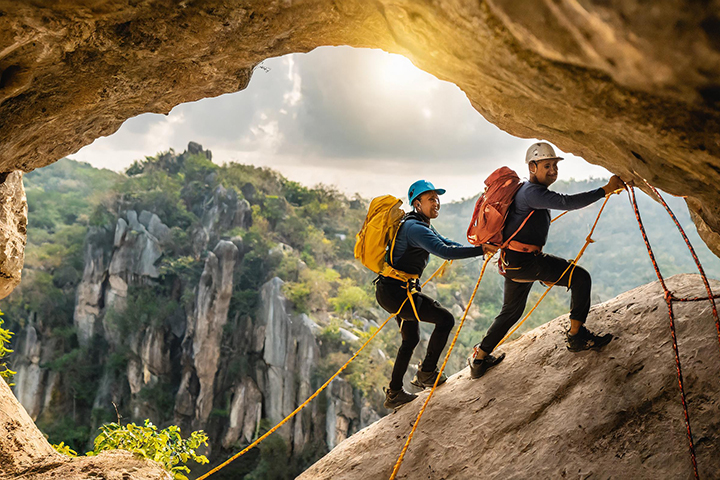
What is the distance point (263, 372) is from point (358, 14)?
82.6ft

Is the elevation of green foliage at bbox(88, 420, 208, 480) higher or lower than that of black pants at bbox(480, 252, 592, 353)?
lower

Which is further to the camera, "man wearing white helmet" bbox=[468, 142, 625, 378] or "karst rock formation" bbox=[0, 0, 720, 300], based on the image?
"man wearing white helmet" bbox=[468, 142, 625, 378]

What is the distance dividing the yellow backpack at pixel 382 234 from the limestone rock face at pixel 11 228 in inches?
138

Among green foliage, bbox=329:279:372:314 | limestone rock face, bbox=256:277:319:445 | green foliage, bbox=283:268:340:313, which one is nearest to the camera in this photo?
limestone rock face, bbox=256:277:319:445

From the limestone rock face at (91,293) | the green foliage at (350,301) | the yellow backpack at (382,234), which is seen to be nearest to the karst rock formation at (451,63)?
the yellow backpack at (382,234)

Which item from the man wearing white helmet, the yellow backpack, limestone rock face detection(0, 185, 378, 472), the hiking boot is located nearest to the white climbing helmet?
the man wearing white helmet

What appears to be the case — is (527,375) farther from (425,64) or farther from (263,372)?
(263,372)

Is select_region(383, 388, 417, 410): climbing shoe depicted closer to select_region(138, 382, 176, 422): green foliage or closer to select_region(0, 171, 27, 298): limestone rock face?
select_region(0, 171, 27, 298): limestone rock face

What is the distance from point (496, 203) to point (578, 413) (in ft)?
6.01

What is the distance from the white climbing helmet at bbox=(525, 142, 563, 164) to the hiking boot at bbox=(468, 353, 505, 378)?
2020mm

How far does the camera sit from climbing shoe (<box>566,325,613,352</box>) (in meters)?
3.88

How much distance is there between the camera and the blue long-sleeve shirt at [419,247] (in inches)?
140

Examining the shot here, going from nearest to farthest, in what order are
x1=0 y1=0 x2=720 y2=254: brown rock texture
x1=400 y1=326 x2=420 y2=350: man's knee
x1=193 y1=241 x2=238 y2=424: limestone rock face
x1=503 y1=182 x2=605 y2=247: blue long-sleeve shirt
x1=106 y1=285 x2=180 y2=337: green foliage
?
x1=0 y1=0 x2=720 y2=254: brown rock texture < x1=503 y1=182 x2=605 y2=247: blue long-sleeve shirt < x1=400 y1=326 x2=420 y2=350: man's knee < x1=193 y1=241 x2=238 y2=424: limestone rock face < x1=106 y1=285 x2=180 y2=337: green foliage

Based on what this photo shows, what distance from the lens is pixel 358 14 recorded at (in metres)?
3.14
